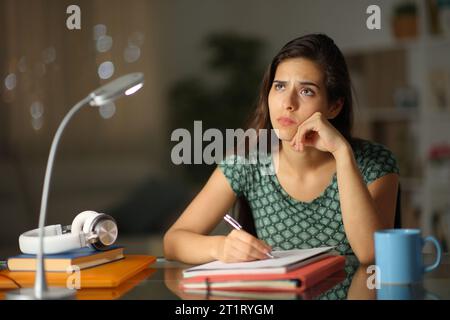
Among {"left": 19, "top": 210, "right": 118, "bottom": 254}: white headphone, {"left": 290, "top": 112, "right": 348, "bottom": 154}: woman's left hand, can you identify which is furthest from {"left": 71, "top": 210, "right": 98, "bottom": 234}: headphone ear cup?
{"left": 290, "top": 112, "right": 348, "bottom": 154}: woman's left hand

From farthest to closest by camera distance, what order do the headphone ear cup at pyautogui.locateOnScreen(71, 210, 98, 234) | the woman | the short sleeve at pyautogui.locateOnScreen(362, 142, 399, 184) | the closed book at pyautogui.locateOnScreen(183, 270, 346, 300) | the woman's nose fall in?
the short sleeve at pyautogui.locateOnScreen(362, 142, 399, 184)
the woman's nose
the woman
the headphone ear cup at pyautogui.locateOnScreen(71, 210, 98, 234)
the closed book at pyautogui.locateOnScreen(183, 270, 346, 300)

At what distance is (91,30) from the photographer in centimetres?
528

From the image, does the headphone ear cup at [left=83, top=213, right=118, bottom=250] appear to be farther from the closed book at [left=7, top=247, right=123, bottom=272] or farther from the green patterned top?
the green patterned top

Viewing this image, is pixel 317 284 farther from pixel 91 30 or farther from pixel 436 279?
pixel 91 30

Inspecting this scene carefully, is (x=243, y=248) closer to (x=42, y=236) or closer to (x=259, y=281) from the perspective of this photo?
(x=259, y=281)

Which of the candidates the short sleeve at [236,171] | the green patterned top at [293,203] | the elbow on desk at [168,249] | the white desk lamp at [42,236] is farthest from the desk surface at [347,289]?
the short sleeve at [236,171]

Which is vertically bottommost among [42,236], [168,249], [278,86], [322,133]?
[168,249]

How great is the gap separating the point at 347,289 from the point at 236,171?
722mm

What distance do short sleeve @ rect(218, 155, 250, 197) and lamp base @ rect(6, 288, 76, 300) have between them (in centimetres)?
74

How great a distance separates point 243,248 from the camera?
3.82 ft

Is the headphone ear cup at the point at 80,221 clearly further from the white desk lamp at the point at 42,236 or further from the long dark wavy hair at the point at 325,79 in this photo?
the long dark wavy hair at the point at 325,79

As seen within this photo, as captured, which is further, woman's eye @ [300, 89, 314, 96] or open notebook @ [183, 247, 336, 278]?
woman's eye @ [300, 89, 314, 96]

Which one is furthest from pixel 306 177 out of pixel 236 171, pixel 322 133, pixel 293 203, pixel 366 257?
pixel 366 257

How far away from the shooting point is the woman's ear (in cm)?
171
